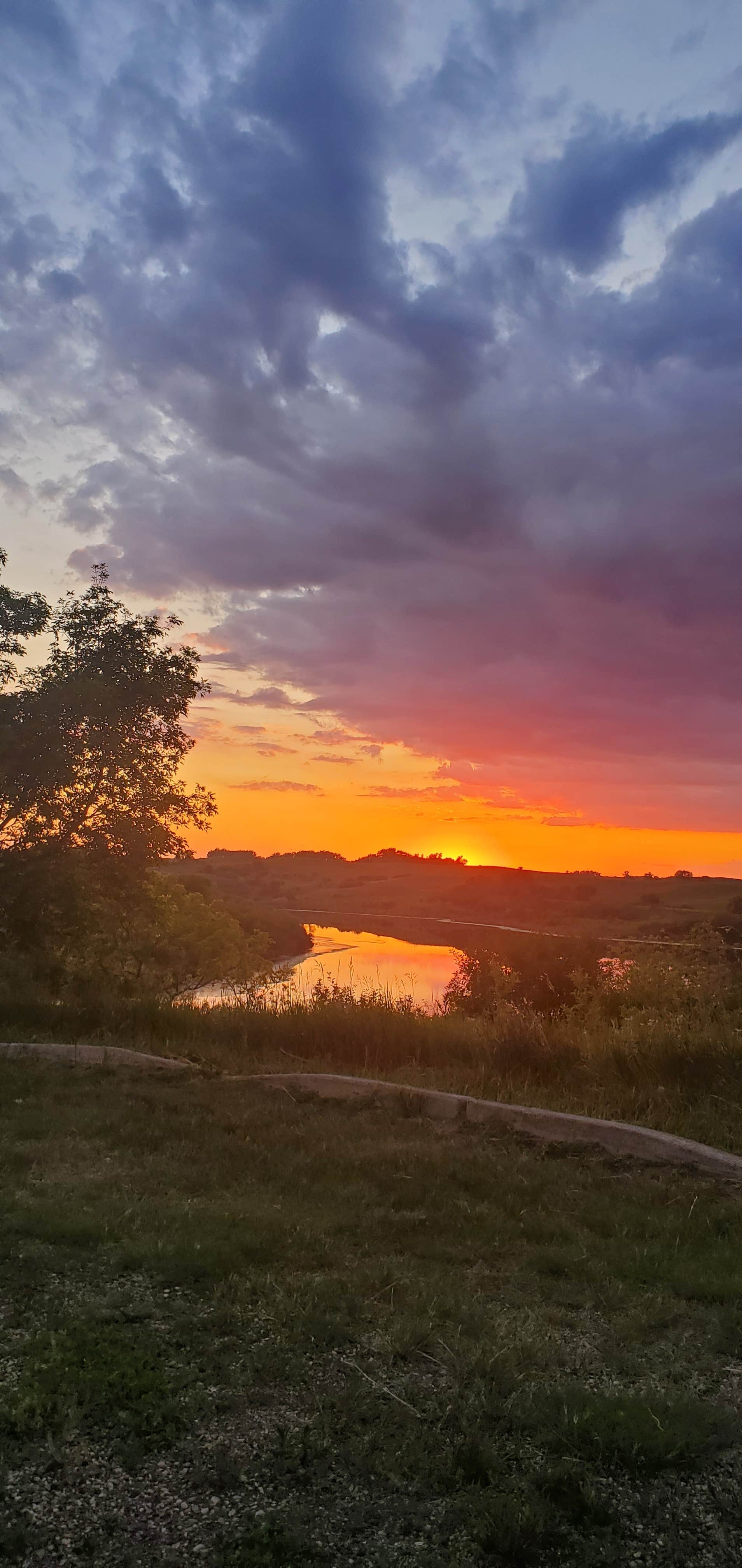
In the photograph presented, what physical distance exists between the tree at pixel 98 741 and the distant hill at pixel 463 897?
31.1 metres

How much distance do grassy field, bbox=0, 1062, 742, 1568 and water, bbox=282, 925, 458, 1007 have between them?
276 inches

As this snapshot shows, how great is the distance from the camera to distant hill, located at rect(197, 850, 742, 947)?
71312mm

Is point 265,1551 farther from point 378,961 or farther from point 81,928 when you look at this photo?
point 378,961

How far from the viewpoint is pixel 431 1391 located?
10.2ft

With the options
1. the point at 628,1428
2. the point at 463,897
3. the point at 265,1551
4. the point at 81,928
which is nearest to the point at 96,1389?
the point at 265,1551

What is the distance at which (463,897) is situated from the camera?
372ft

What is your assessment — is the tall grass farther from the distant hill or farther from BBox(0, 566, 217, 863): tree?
the distant hill

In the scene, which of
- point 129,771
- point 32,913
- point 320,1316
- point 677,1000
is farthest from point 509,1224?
point 129,771

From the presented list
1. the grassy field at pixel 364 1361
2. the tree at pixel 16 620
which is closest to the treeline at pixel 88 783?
the tree at pixel 16 620

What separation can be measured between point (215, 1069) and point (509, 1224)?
4.33 m

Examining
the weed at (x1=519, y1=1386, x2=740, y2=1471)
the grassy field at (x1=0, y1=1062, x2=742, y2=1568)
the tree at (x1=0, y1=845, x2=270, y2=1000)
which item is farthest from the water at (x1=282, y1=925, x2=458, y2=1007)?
the weed at (x1=519, y1=1386, x2=740, y2=1471)

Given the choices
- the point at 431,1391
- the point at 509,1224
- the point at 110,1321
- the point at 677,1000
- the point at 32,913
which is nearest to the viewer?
the point at 431,1391

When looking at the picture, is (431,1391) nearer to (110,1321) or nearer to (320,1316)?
(320,1316)

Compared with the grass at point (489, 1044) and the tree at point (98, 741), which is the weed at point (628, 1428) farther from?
the tree at point (98, 741)
